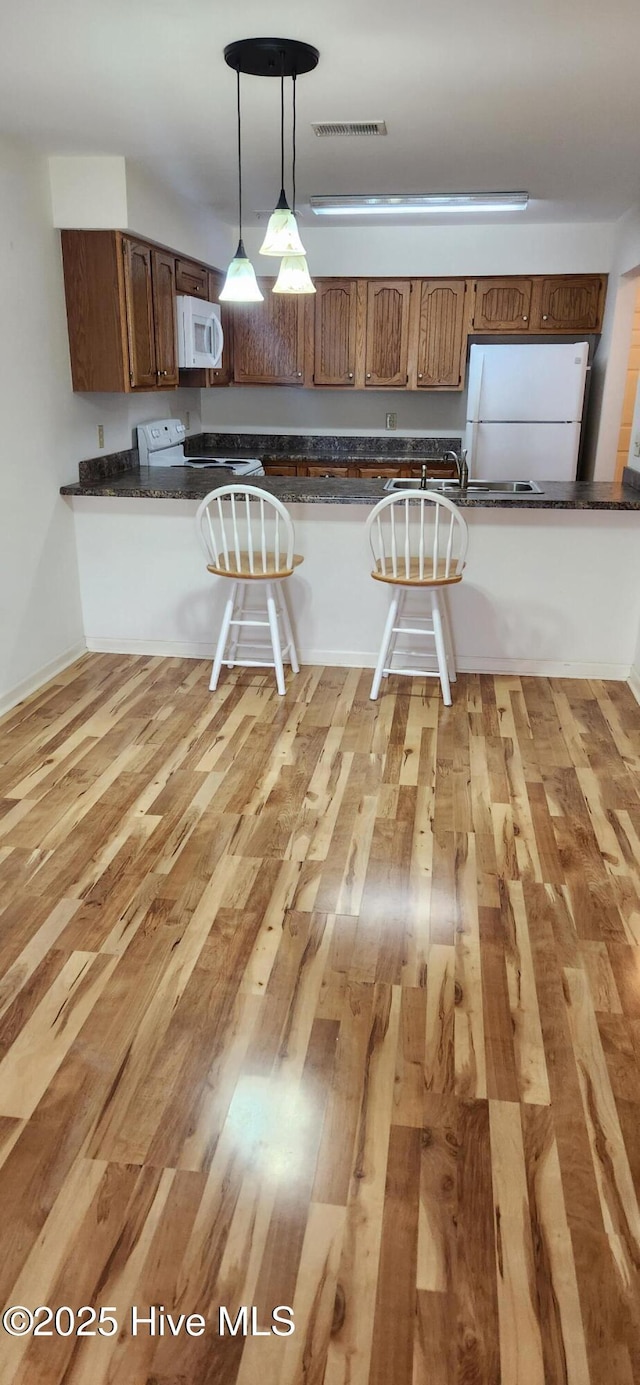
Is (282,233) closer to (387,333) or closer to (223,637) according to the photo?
(223,637)

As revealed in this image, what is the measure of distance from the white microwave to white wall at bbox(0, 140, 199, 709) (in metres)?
0.68

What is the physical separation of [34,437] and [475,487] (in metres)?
2.07

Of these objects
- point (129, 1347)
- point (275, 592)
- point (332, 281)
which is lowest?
point (129, 1347)

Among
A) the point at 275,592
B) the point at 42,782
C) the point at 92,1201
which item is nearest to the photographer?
the point at 92,1201

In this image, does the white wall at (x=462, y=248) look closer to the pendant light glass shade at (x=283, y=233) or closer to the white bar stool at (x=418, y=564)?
the white bar stool at (x=418, y=564)

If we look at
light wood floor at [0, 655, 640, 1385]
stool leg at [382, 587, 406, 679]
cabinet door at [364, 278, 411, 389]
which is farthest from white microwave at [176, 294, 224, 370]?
light wood floor at [0, 655, 640, 1385]

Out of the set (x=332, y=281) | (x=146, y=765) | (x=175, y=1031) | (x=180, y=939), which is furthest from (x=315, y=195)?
(x=175, y=1031)

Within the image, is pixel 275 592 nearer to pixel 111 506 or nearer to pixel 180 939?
pixel 111 506

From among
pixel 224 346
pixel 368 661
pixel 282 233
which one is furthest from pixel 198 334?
pixel 282 233

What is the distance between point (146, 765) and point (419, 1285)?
214cm

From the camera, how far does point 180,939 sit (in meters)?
2.34

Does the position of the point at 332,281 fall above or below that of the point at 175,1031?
above

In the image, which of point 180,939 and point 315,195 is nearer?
point 180,939

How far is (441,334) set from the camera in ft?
18.6
